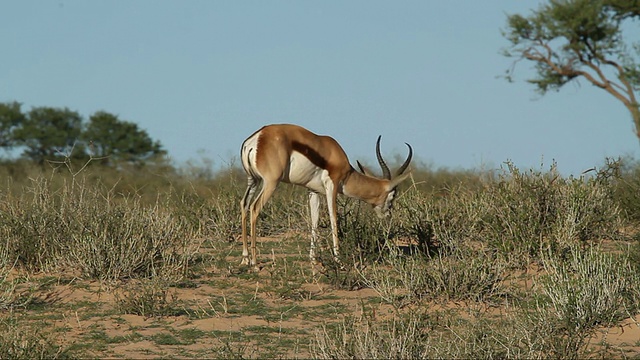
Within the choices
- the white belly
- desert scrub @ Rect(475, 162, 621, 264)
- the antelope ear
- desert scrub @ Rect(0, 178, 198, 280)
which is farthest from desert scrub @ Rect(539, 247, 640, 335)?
the antelope ear

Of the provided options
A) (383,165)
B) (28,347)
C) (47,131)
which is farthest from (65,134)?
(28,347)

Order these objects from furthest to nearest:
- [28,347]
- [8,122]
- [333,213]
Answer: [8,122] < [333,213] < [28,347]

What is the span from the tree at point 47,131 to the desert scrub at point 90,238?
69.4ft

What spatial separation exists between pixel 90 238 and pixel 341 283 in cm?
231

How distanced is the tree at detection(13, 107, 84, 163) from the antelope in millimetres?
20922

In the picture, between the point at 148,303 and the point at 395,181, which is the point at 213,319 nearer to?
the point at 148,303

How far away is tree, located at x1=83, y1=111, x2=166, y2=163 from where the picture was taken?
30.9 metres

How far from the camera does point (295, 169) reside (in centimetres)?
962

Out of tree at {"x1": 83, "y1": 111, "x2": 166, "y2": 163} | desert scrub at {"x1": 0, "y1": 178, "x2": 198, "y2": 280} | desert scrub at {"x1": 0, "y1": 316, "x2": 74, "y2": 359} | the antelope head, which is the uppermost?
tree at {"x1": 83, "y1": 111, "x2": 166, "y2": 163}

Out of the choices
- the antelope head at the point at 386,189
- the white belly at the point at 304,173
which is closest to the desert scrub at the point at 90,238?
the white belly at the point at 304,173

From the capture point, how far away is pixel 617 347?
20.9 feet

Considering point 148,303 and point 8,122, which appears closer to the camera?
point 148,303

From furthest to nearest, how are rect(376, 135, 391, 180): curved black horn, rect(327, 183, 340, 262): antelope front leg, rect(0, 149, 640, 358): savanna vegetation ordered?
rect(376, 135, 391, 180): curved black horn → rect(327, 183, 340, 262): antelope front leg → rect(0, 149, 640, 358): savanna vegetation

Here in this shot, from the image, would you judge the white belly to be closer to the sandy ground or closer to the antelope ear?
the antelope ear
